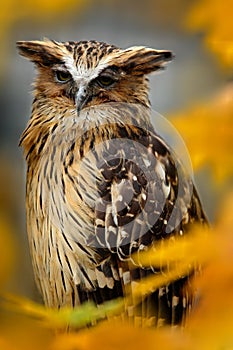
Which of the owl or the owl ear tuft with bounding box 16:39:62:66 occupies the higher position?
the owl ear tuft with bounding box 16:39:62:66

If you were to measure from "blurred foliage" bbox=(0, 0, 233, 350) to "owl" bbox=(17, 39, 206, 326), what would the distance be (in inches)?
0.6

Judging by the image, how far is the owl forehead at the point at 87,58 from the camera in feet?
2.97

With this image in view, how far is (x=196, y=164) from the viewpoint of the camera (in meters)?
0.95

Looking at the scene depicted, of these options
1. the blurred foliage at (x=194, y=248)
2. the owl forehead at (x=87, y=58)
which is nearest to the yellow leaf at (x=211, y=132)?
the blurred foliage at (x=194, y=248)

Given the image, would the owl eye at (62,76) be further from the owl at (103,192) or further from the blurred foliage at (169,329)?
the blurred foliage at (169,329)

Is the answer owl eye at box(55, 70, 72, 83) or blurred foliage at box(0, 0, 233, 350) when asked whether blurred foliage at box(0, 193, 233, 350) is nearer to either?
blurred foliage at box(0, 0, 233, 350)

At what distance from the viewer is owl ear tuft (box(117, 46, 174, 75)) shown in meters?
0.92

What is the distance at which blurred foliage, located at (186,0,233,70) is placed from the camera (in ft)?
3.09

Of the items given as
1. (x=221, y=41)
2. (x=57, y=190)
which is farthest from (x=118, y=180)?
(x=221, y=41)

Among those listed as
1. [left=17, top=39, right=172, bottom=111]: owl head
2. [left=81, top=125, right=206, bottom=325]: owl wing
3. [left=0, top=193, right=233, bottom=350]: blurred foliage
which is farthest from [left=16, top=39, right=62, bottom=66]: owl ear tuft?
[left=0, top=193, right=233, bottom=350]: blurred foliage

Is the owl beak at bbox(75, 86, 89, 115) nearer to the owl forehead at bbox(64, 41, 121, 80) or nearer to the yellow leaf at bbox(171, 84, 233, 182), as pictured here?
the owl forehead at bbox(64, 41, 121, 80)

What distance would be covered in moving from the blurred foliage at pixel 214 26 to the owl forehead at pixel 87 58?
0.38ft

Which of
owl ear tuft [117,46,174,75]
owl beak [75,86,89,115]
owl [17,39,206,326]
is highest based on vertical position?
owl ear tuft [117,46,174,75]

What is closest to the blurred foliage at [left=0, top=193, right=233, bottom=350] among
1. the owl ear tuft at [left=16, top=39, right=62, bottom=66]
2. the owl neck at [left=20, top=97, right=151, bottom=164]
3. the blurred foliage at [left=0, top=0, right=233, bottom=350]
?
the blurred foliage at [left=0, top=0, right=233, bottom=350]
